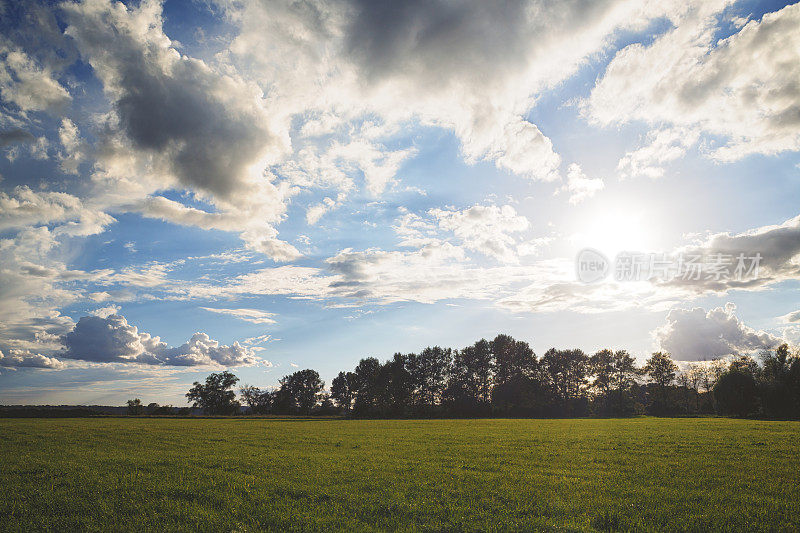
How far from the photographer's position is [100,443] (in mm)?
32656

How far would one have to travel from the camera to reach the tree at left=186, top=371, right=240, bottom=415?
14625 centimetres

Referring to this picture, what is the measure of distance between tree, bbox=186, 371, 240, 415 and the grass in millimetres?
134629

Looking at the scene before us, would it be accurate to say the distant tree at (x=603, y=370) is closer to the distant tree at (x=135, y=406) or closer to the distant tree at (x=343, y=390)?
the distant tree at (x=343, y=390)

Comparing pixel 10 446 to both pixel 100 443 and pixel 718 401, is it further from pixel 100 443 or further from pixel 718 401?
pixel 718 401

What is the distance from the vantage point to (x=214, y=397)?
5802 inches

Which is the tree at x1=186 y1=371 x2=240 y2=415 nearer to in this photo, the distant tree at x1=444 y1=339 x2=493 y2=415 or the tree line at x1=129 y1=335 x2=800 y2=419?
the tree line at x1=129 y1=335 x2=800 y2=419

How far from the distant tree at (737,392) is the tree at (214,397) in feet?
520

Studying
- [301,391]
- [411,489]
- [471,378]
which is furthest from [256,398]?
[411,489]

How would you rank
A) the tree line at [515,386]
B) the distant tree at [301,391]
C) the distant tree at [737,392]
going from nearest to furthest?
1. the distant tree at [737,392]
2. the tree line at [515,386]
3. the distant tree at [301,391]

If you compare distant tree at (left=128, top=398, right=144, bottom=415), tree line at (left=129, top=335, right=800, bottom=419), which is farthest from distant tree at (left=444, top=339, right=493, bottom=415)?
distant tree at (left=128, top=398, right=144, bottom=415)

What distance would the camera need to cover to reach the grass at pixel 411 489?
1180cm

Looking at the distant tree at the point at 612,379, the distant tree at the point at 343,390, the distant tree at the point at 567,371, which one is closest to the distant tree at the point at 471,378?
the distant tree at the point at 567,371

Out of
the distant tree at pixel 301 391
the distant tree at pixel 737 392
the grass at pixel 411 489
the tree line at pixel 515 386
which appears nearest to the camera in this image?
the grass at pixel 411 489

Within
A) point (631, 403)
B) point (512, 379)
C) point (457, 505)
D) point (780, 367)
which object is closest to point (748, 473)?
point (457, 505)
